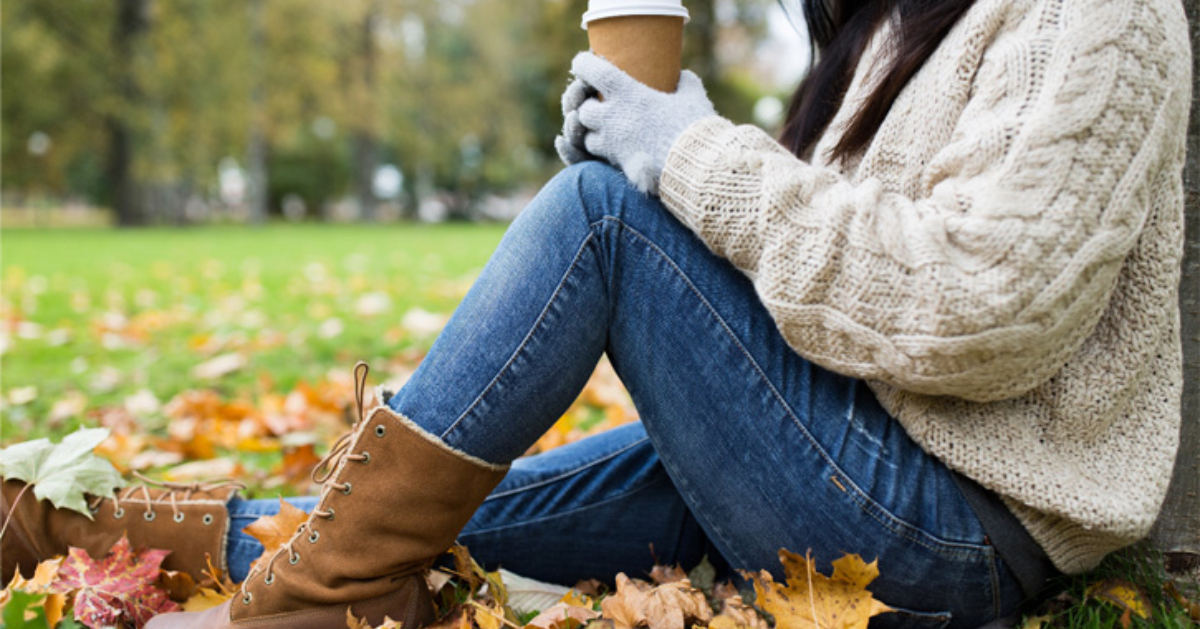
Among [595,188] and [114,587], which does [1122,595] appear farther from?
[114,587]

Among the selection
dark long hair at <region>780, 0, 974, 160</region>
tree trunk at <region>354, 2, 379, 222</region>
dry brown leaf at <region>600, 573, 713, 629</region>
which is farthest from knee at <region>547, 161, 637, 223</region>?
tree trunk at <region>354, 2, 379, 222</region>

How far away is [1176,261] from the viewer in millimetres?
1186

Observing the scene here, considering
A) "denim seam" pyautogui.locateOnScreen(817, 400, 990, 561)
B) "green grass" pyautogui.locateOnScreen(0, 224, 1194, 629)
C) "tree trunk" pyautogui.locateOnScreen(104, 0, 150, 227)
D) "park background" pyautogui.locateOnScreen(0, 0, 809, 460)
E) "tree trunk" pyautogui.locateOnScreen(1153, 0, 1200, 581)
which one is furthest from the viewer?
"tree trunk" pyautogui.locateOnScreen(104, 0, 150, 227)

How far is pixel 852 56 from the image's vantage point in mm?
1575

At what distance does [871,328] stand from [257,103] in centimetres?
2136

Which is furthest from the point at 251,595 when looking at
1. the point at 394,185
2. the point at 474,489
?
the point at 394,185

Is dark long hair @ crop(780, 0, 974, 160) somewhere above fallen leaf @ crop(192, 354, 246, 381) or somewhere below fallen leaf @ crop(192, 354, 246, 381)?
above

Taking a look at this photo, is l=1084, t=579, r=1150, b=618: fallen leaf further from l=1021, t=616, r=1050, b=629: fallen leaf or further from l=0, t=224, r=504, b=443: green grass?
l=0, t=224, r=504, b=443: green grass

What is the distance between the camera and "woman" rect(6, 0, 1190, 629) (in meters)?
1.08

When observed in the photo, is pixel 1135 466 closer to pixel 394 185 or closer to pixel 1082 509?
pixel 1082 509

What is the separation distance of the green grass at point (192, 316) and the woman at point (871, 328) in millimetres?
2003

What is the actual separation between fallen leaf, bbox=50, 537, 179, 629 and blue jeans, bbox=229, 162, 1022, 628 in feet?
2.00

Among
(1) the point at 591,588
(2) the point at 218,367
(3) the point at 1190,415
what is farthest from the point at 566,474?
(2) the point at 218,367

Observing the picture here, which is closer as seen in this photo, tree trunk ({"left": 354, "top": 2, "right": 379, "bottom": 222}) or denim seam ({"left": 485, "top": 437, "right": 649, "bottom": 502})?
denim seam ({"left": 485, "top": 437, "right": 649, "bottom": 502})
